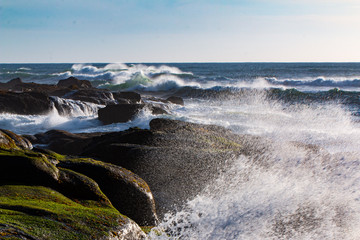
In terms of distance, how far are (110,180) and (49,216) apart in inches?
54.7

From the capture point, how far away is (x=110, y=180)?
Result: 14.5ft

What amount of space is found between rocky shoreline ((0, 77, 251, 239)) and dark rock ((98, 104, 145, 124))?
4.75m

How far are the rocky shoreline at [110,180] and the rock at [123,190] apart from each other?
1 cm

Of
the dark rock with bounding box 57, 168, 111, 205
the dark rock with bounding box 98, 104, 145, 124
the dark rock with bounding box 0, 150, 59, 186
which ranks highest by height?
the dark rock with bounding box 0, 150, 59, 186

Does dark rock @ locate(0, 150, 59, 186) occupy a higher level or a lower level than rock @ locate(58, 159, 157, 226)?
higher

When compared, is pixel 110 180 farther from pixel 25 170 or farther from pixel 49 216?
pixel 49 216

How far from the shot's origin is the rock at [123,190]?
14.0 ft

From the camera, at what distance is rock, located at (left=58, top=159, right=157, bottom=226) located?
4273 mm

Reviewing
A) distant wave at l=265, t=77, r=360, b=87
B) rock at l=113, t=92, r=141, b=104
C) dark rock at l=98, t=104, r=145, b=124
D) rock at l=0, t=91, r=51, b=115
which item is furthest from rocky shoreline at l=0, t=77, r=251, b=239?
distant wave at l=265, t=77, r=360, b=87

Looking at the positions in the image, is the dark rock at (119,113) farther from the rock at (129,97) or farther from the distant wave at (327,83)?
the distant wave at (327,83)

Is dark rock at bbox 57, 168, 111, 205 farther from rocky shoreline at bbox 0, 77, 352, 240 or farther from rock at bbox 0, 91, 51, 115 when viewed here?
rock at bbox 0, 91, 51, 115

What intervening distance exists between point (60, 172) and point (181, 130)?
13.5 ft

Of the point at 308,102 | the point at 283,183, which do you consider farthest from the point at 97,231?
the point at 308,102

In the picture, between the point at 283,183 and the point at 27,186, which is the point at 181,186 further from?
the point at 27,186
